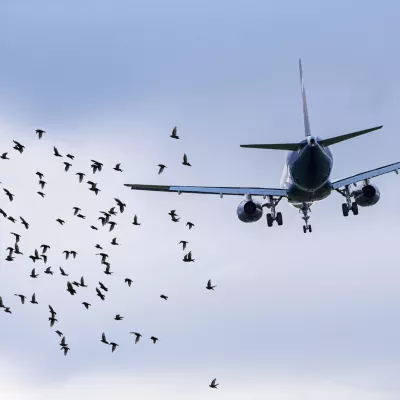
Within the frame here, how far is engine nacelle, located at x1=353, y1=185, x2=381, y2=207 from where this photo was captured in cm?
6372

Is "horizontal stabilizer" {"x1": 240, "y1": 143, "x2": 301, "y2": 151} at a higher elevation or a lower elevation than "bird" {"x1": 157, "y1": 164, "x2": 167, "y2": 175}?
higher

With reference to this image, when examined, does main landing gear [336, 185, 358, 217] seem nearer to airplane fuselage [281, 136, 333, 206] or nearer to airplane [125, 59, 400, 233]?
airplane [125, 59, 400, 233]

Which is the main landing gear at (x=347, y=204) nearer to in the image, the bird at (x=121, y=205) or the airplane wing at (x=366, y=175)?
the airplane wing at (x=366, y=175)

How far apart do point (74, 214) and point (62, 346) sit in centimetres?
902

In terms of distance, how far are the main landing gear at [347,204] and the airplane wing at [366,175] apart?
2.17 ft

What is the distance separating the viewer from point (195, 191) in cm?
7125

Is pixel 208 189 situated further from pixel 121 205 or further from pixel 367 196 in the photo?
pixel 121 205

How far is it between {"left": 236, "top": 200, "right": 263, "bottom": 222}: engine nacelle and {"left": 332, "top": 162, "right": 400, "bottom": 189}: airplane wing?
7.15m

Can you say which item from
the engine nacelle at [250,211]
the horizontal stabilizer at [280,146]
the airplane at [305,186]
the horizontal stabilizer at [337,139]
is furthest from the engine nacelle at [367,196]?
the horizontal stabilizer at [280,146]

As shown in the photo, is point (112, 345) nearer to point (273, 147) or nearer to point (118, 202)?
point (118, 202)

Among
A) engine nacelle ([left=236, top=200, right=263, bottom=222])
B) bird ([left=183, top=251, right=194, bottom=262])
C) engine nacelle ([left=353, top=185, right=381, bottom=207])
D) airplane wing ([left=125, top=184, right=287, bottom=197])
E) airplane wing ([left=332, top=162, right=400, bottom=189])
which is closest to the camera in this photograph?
bird ([left=183, top=251, right=194, bottom=262])

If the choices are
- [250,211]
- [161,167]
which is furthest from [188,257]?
[250,211]

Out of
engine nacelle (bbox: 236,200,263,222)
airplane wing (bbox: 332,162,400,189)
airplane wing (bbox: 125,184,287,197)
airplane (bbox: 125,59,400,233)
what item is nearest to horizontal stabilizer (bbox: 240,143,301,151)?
airplane (bbox: 125,59,400,233)

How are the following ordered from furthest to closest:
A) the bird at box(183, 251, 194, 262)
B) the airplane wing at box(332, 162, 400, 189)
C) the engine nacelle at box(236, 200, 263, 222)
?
the engine nacelle at box(236, 200, 263, 222)
the airplane wing at box(332, 162, 400, 189)
the bird at box(183, 251, 194, 262)
